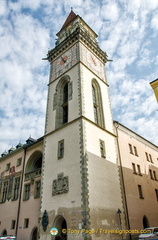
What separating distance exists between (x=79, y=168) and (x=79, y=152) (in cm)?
139

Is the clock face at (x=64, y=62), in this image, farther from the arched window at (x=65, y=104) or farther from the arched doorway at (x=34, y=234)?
the arched doorway at (x=34, y=234)

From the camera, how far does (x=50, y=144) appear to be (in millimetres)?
21297

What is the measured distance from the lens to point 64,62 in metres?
26.5

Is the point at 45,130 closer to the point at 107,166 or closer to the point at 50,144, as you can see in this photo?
the point at 50,144

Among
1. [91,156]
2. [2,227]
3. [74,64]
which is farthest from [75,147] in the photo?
[2,227]

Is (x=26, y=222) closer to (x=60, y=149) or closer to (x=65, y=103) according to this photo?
(x=60, y=149)

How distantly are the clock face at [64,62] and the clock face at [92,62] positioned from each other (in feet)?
3.77

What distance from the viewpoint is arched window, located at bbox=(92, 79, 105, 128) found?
2236 centimetres

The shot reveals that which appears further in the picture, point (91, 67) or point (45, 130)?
point (91, 67)

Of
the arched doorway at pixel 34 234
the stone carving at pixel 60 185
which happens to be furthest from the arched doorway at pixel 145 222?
the arched doorway at pixel 34 234

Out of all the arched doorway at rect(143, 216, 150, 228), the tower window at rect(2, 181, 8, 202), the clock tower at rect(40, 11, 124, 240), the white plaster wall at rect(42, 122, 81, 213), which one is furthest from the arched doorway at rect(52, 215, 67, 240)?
the tower window at rect(2, 181, 8, 202)

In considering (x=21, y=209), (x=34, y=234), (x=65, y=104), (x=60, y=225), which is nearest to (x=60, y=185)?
(x=60, y=225)

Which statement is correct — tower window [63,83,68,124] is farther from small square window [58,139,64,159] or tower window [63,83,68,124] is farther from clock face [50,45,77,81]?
small square window [58,139,64,159]

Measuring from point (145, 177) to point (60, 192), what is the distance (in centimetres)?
1202
